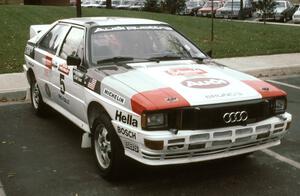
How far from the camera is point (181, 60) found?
5559 millimetres

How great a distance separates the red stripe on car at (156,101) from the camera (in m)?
4.21

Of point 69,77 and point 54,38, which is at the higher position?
point 54,38

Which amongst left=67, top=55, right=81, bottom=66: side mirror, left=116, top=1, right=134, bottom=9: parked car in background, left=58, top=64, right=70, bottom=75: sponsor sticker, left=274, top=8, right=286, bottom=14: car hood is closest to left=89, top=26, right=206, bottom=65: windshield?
left=67, top=55, right=81, bottom=66: side mirror

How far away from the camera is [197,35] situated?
1612cm

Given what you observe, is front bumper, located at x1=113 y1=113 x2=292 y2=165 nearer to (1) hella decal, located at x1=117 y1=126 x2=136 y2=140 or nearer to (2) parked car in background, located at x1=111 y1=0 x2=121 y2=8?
(1) hella decal, located at x1=117 y1=126 x2=136 y2=140

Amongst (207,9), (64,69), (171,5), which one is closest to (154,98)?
(64,69)

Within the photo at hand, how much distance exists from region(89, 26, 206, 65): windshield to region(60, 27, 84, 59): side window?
17 cm

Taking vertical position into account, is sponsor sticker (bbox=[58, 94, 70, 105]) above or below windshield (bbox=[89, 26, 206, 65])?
below

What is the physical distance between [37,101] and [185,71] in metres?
3.01

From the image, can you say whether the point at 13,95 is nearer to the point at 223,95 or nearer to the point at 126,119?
the point at 126,119

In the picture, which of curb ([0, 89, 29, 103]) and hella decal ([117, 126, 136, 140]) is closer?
hella decal ([117, 126, 136, 140])

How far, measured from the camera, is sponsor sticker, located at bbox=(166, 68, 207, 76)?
4.90 metres

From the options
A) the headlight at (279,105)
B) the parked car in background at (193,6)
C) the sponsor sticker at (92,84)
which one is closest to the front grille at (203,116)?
the headlight at (279,105)

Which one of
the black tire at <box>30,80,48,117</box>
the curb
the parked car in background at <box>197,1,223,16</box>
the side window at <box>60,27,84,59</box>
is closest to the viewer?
the side window at <box>60,27,84,59</box>
